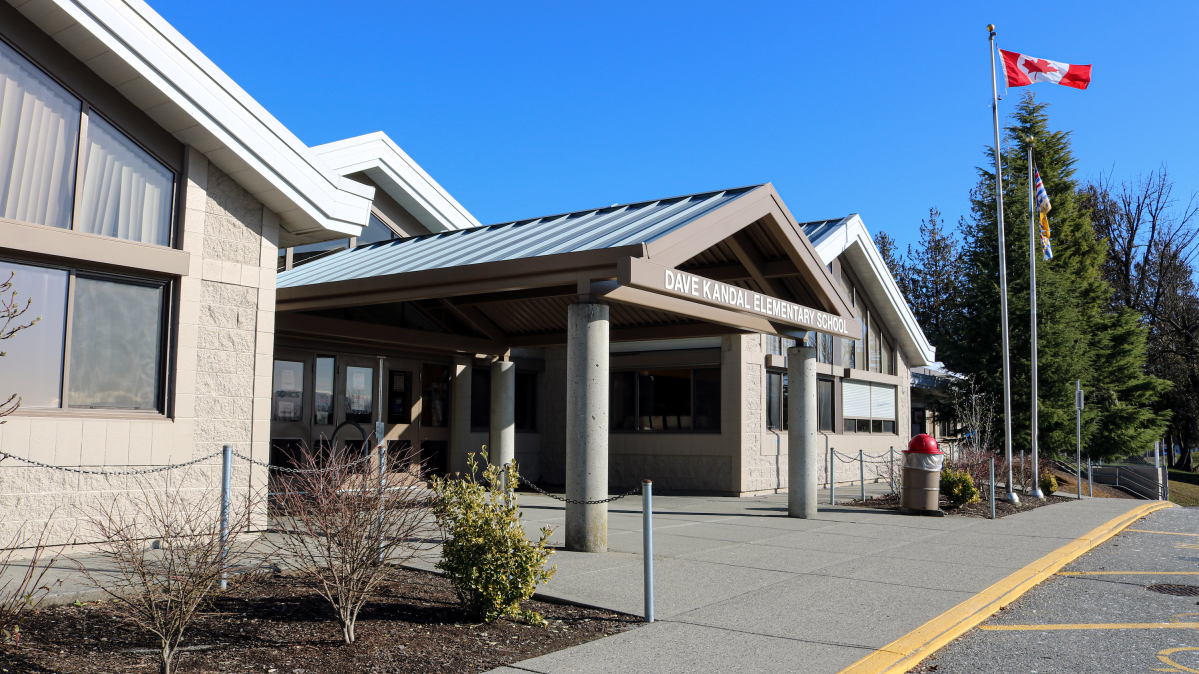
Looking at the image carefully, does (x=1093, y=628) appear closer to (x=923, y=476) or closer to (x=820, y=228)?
(x=923, y=476)

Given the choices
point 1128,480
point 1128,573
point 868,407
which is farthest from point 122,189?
point 1128,480

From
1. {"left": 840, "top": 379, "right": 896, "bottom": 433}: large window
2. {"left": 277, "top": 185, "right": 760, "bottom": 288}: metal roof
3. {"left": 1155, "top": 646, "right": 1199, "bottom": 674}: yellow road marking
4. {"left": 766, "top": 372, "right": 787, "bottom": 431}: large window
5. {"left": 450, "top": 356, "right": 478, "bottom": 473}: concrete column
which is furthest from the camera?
{"left": 840, "top": 379, "right": 896, "bottom": 433}: large window

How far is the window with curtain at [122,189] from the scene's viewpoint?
9367mm

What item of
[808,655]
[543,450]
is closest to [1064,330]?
[543,450]

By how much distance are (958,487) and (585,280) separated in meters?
9.58

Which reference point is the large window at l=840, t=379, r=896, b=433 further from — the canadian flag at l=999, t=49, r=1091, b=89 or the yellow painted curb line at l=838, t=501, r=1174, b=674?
the yellow painted curb line at l=838, t=501, r=1174, b=674

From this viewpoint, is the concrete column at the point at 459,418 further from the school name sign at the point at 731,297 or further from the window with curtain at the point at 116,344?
the window with curtain at the point at 116,344

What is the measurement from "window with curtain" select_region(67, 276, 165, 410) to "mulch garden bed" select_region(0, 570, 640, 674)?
10.3ft

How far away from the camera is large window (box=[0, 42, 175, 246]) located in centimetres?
880

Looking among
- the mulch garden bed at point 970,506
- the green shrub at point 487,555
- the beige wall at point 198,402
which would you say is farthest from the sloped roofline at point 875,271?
the green shrub at point 487,555

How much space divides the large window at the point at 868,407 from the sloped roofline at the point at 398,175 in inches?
436

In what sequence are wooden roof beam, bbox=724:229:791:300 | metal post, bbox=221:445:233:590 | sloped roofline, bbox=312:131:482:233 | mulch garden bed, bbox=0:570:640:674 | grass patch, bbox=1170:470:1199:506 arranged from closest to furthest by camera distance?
mulch garden bed, bbox=0:570:640:674 < metal post, bbox=221:445:233:590 < wooden roof beam, bbox=724:229:791:300 < sloped roofline, bbox=312:131:482:233 < grass patch, bbox=1170:470:1199:506

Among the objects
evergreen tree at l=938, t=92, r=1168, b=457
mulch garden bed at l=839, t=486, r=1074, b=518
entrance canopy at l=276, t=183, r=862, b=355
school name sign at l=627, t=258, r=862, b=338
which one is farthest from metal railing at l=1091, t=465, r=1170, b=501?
entrance canopy at l=276, t=183, r=862, b=355

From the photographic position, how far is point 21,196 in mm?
8805
